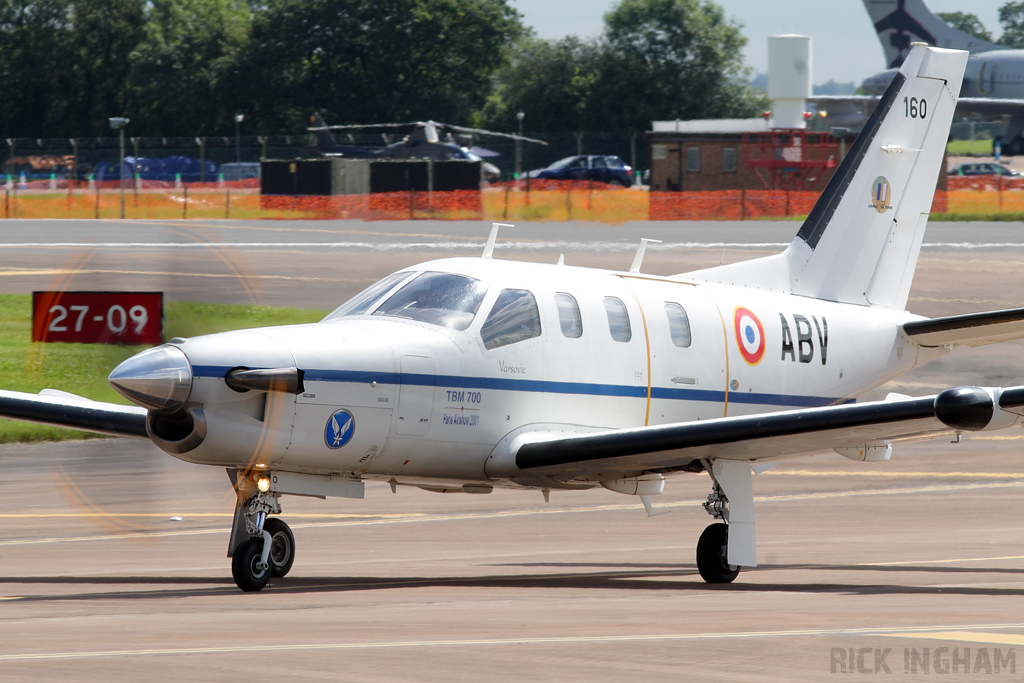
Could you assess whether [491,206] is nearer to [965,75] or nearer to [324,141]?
[324,141]

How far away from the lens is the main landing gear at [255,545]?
423 inches

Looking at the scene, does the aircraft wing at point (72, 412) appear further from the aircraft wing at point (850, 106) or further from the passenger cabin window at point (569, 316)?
the aircraft wing at point (850, 106)

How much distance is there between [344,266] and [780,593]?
2923cm

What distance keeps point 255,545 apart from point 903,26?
113 metres

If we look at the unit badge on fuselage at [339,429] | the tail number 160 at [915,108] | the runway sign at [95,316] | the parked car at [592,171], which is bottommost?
the unit badge on fuselage at [339,429]

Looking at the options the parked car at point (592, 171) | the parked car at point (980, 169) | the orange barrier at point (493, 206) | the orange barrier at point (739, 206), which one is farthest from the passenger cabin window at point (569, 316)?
the parked car at point (980, 169)

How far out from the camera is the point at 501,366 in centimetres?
1216

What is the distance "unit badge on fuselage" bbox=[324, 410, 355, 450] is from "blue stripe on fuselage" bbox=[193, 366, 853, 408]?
0.30 metres

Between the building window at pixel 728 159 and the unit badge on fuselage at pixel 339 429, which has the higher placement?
the building window at pixel 728 159

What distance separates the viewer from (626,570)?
518 inches

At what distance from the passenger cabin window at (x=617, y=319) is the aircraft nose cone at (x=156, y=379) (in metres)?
4.56

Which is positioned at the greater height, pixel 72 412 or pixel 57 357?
pixel 72 412

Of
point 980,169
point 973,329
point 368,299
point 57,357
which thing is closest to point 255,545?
point 368,299

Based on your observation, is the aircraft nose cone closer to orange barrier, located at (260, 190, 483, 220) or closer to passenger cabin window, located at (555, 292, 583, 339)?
passenger cabin window, located at (555, 292, 583, 339)
